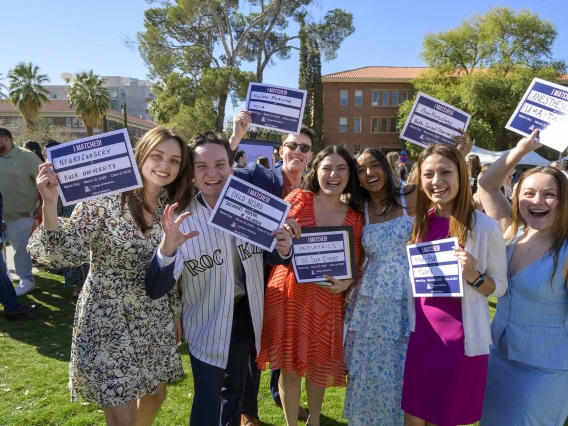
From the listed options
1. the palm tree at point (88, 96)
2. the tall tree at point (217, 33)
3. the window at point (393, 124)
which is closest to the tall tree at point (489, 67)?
the window at point (393, 124)

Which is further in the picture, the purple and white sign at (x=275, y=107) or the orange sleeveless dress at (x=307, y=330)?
the purple and white sign at (x=275, y=107)

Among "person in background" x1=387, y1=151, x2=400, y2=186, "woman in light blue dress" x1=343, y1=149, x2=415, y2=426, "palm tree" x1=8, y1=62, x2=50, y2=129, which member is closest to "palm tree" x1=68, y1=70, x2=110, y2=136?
"palm tree" x1=8, y1=62, x2=50, y2=129

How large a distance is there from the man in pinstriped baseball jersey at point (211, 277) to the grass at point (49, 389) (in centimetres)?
130

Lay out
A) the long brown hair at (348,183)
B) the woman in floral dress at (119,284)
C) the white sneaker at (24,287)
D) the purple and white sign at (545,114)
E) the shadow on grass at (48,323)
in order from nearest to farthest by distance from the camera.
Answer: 1. the woman in floral dress at (119,284)
2. the purple and white sign at (545,114)
3. the long brown hair at (348,183)
4. the shadow on grass at (48,323)
5. the white sneaker at (24,287)

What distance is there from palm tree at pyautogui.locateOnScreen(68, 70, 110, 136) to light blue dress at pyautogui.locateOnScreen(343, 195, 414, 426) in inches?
1861

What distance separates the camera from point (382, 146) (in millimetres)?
45938

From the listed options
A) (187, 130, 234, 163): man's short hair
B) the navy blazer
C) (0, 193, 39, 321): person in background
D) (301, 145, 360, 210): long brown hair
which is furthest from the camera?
(0, 193, 39, 321): person in background

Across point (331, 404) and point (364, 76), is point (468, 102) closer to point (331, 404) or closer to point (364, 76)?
point (364, 76)

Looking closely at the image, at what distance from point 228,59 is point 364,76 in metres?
21.6

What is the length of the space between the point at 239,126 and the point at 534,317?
263 cm

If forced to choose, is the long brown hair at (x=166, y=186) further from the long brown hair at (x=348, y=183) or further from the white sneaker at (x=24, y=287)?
the white sneaker at (x=24, y=287)

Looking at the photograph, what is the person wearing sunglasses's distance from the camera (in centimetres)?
363

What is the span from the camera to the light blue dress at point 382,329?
301 cm

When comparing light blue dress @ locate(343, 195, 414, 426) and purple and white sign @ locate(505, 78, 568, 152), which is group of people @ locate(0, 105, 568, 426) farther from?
purple and white sign @ locate(505, 78, 568, 152)
